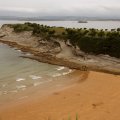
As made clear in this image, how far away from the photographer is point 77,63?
3719 cm

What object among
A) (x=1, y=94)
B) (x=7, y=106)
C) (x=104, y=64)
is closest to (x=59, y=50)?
(x=104, y=64)

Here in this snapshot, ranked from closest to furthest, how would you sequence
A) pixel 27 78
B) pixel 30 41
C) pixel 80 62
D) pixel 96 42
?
1. pixel 27 78
2. pixel 80 62
3. pixel 96 42
4. pixel 30 41

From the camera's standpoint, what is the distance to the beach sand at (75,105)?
17.9 m

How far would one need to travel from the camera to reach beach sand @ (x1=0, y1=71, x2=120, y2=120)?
1786cm

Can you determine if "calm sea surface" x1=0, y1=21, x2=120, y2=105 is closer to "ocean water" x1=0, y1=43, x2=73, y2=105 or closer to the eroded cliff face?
"ocean water" x1=0, y1=43, x2=73, y2=105

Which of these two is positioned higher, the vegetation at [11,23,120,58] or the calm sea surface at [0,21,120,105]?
the vegetation at [11,23,120,58]

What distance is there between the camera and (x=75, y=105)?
20.0 metres

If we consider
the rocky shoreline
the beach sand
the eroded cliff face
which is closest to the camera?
the beach sand

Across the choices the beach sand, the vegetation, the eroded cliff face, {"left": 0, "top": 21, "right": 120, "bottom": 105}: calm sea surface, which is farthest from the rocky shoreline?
the beach sand

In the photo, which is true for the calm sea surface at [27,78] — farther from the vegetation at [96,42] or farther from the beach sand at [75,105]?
the vegetation at [96,42]

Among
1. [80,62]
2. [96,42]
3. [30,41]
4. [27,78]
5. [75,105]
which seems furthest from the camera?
[30,41]

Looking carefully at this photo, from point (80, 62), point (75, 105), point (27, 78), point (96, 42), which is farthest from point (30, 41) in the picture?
point (75, 105)

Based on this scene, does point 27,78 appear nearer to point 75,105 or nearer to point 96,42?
point 75,105

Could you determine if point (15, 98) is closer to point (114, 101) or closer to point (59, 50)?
point (114, 101)
